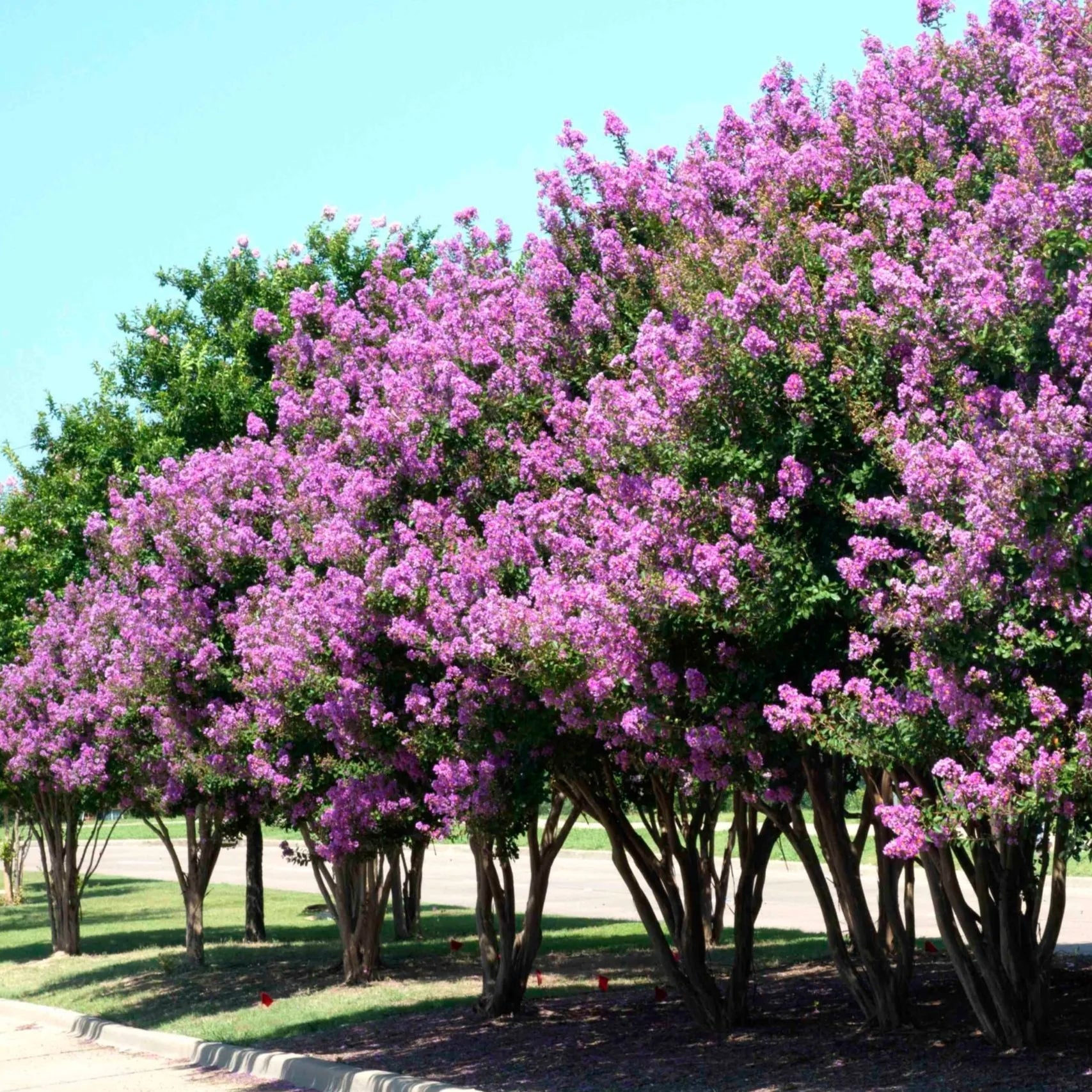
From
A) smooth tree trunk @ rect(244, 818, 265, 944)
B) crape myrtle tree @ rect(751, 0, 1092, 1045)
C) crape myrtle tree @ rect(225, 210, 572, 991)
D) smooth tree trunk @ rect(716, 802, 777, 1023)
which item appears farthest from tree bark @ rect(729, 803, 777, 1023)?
smooth tree trunk @ rect(244, 818, 265, 944)

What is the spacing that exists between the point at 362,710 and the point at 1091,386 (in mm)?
5550

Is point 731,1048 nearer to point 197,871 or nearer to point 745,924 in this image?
point 745,924

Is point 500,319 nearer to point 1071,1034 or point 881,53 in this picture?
point 881,53

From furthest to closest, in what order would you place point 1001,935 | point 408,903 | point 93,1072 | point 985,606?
point 408,903 < point 93,1072 < point 1001,935 < point 985,606

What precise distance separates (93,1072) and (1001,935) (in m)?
6.52

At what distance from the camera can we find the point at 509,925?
12359 millimetres

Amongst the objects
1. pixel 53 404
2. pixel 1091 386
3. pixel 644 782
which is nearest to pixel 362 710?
pixel 644 782

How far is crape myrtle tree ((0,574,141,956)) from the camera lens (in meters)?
14.9

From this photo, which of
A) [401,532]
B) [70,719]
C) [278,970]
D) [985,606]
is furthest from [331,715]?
[278,970]

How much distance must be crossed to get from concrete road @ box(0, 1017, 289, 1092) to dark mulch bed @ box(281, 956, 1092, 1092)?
2.70 ft

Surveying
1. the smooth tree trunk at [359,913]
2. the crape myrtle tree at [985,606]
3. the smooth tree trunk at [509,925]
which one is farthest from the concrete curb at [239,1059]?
the crape myrtle tree at [985,606]

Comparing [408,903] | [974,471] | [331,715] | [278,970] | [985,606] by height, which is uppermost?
[974,471]

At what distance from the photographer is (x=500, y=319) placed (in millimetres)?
10234

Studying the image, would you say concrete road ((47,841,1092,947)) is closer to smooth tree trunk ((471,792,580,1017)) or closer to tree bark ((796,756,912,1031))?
smooth tree trunk ((471,792,580,1017))
